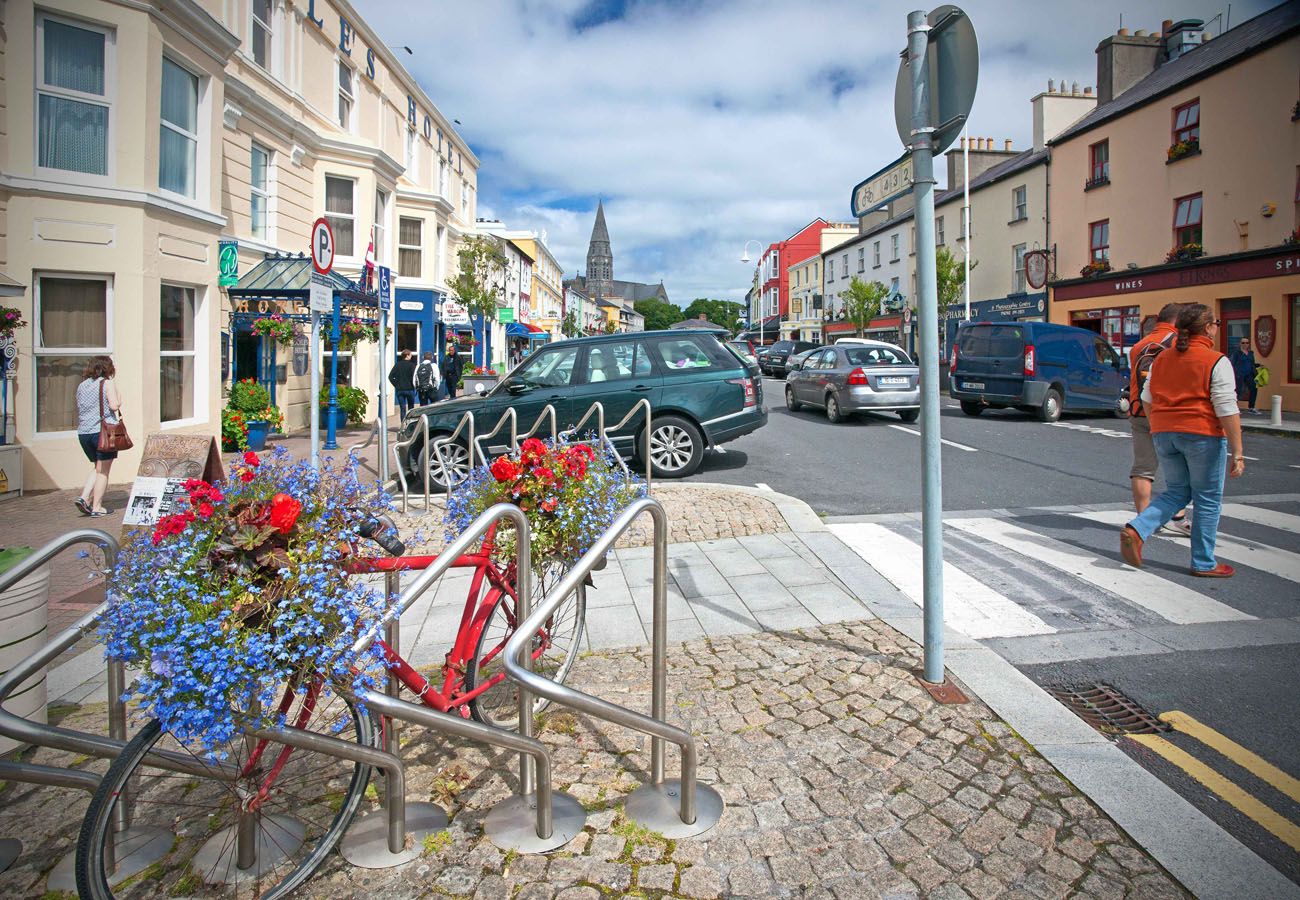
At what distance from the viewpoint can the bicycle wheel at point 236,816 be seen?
7.36 feet

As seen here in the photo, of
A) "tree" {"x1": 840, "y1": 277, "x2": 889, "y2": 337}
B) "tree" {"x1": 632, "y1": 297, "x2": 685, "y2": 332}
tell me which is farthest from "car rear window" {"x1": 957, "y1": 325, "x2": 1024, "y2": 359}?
"tree" {"x1": 632, "y1": 297, "x2": 685, "y2": 332}

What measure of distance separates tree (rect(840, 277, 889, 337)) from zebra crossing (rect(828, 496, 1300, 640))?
3573 cm

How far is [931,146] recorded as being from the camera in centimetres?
385

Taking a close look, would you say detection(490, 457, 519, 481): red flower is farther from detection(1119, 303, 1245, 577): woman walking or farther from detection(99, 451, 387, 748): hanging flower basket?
detection(1119, 303, 1245, 577): woman walking

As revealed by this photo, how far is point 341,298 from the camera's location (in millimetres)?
15258

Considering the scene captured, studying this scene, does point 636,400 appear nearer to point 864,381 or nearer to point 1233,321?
point 864,381

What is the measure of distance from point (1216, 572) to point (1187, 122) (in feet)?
73.8

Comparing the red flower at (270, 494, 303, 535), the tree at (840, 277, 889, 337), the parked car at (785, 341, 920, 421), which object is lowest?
the red flower at (270, 494, 303, 535)

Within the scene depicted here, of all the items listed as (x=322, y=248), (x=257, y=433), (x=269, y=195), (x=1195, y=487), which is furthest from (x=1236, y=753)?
(x=269, y=195)

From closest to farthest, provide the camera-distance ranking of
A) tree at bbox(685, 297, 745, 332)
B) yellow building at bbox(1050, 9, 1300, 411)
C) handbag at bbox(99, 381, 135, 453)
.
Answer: handbag at bbox(99, 381, 135, 453) → yellow building at bbox(1050, 9, 1300, 411) → tree at bbox(685, 297, 745, 332)

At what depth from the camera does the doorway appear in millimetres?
20250

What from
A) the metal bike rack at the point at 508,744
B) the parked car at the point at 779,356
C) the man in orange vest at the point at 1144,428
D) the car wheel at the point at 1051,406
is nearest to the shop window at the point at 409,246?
the parked car at the point at 779,356

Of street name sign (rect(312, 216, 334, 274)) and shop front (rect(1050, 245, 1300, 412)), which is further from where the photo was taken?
shop front (rect(1050, 245, 1300, 412))

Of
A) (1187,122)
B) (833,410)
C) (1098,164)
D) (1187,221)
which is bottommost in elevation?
(833,410)
